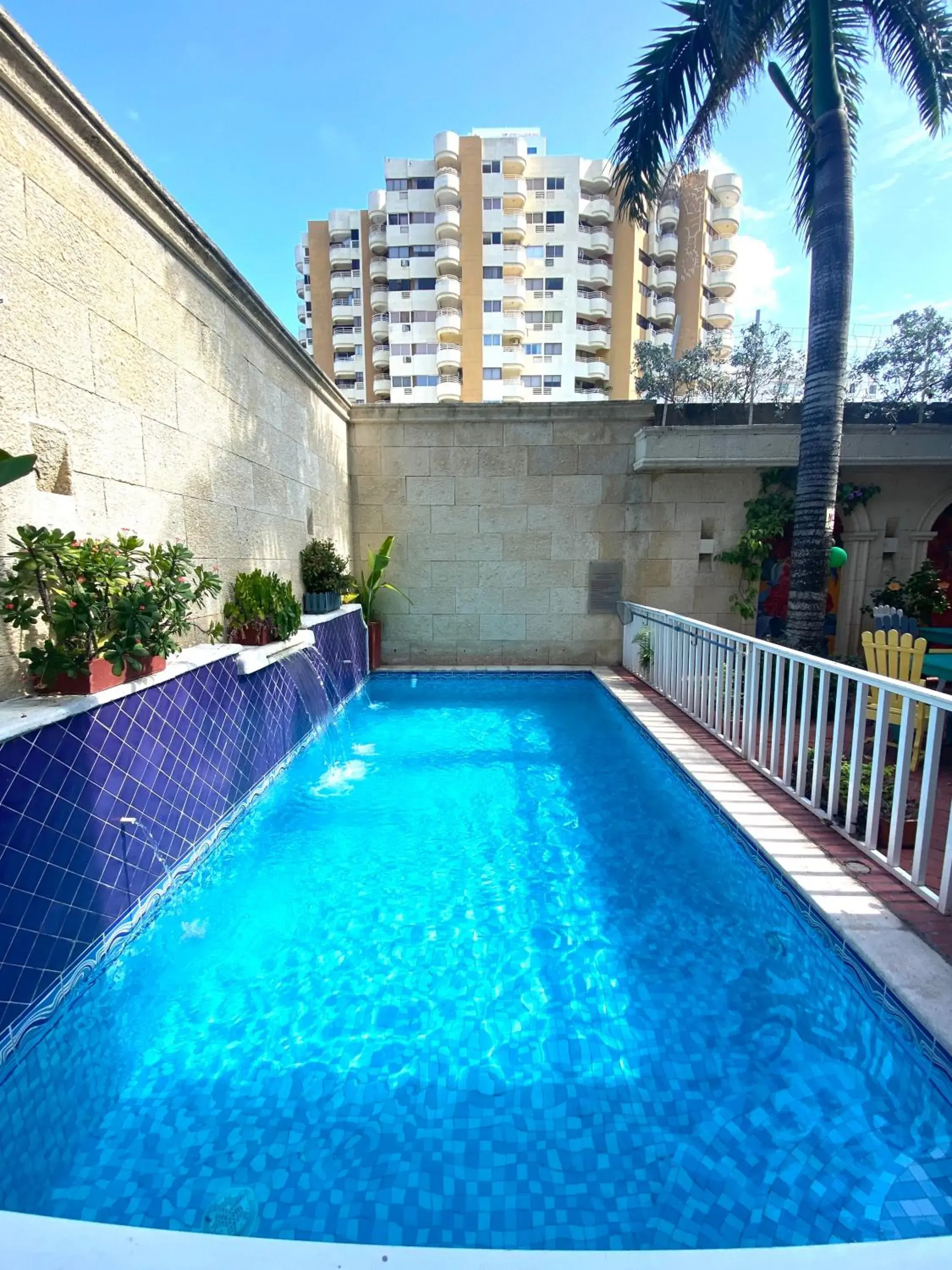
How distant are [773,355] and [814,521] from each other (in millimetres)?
4560

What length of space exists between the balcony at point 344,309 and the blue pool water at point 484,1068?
5016 cm

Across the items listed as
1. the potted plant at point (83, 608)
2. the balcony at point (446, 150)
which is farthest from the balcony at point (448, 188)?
the potted plant at point (83, 608)

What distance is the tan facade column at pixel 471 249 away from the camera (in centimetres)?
3900

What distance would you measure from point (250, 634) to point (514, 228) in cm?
4668

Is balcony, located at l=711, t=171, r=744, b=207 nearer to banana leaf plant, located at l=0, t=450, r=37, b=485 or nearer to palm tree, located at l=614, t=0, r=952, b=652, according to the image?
palm tree, located at l=614, t=0, r=952, b=652

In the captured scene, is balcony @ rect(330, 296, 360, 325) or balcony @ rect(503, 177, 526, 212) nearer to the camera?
balcony @ rect(503, 177, 526, 212)

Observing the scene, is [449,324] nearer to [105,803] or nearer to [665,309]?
[665,309]

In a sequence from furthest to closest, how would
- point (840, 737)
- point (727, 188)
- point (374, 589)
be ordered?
point (727, 188)
point (374, 589)
point (840, 737)

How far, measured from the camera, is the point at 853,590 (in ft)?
26.8

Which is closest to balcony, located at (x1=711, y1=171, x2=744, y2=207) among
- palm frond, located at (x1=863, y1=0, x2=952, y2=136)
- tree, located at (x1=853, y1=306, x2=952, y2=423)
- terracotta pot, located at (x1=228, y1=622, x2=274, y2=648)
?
tree, located at (x1=853, y1=306, x2=952, y2=423)

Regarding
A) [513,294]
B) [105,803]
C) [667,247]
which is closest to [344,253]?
[513,294]

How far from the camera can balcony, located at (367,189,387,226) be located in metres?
41.1

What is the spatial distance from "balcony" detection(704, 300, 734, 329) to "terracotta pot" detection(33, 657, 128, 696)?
54.0 m

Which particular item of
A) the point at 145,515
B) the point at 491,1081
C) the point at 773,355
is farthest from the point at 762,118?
the point at 491,1081
